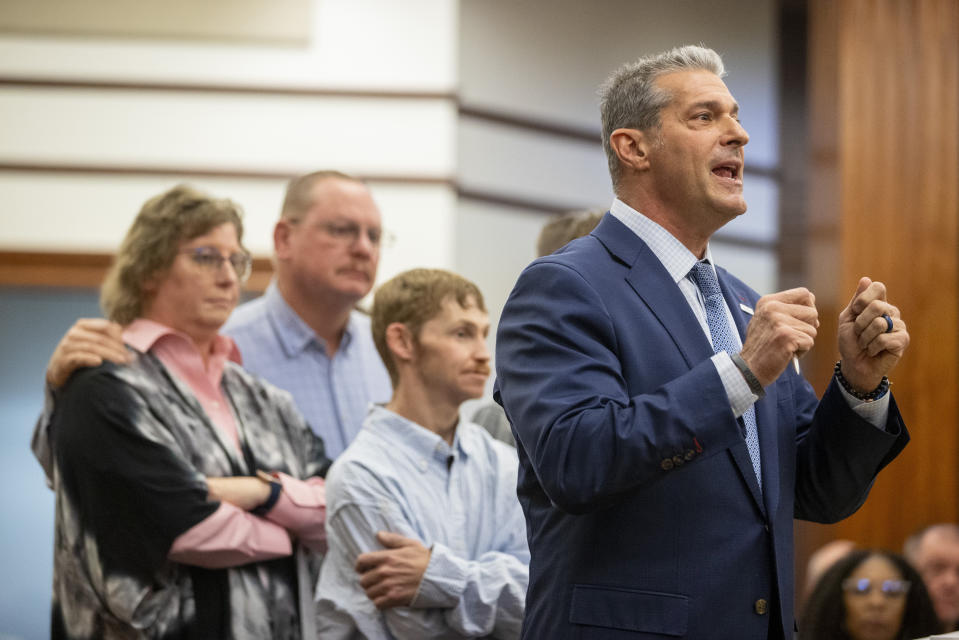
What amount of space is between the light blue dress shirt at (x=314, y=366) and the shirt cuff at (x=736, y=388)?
155cm

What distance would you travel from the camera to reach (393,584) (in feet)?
6.70

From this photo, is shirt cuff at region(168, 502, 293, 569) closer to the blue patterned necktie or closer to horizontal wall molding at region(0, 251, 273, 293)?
the blue patterned necktie

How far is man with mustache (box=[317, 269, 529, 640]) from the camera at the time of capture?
6.81ft

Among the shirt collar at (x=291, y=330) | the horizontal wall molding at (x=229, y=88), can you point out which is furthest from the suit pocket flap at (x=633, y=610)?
the horizontal wall molding at (x=229, y=88)

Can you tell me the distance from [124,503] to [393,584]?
0.53 metres

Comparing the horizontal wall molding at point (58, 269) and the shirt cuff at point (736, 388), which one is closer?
the shirt cuff at point (736, 388)

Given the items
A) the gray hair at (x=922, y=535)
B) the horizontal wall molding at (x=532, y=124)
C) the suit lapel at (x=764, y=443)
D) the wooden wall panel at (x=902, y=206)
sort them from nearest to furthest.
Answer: the suit lapel at (x=764, y=443)
the gray hair at (x=922, y=535)
the wooden wall panel at (x=902, y=206)
the horizontal wall molding at (x=532, y=124)

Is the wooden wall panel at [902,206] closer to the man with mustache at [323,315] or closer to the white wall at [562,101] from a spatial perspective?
the white wall at [562,101]

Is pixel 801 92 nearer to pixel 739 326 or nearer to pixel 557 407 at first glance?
pixel 739 326

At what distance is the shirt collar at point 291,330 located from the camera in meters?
3.00

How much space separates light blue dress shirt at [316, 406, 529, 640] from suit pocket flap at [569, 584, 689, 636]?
588mm

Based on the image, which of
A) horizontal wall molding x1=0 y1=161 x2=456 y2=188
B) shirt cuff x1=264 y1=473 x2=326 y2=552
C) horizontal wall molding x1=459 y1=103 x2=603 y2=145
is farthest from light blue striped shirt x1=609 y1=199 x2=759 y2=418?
horizontal wall molding x1=459 y1=103 x2=603 y2=145

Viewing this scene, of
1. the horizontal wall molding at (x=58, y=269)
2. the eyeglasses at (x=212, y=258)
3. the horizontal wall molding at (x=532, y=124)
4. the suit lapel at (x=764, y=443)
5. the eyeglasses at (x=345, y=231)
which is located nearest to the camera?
the suit lapel at (x=764, y=443)

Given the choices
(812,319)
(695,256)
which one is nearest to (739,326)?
(695,256)
